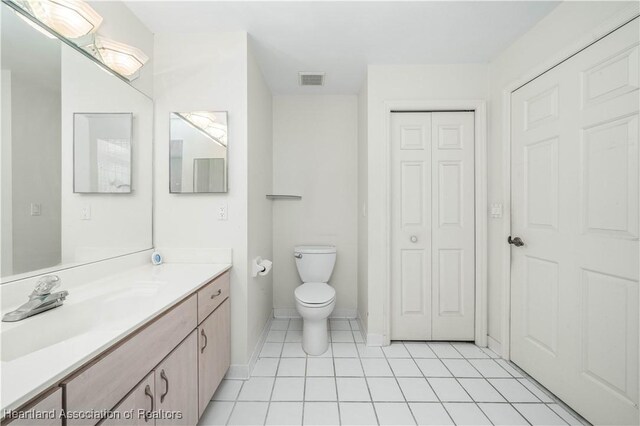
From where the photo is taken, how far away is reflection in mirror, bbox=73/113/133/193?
1238 millimetres

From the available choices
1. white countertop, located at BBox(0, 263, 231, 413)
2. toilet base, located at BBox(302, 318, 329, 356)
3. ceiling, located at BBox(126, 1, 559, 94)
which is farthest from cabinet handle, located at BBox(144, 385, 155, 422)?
ceiling, located at BBox(126, 1, 559, 94)

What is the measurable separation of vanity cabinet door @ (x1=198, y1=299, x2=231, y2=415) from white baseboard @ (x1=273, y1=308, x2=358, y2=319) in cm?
100

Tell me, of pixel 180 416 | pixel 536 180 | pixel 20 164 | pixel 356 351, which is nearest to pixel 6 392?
pixel 180 416

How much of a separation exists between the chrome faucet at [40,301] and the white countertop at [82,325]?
0.08 feet

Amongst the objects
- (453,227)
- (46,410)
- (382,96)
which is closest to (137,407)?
(46,410)

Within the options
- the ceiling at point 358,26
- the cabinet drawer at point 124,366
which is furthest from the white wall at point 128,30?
the cabinet drawer at point 124,366

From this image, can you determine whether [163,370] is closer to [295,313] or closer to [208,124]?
[208,124]

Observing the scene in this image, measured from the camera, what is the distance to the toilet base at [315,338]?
1948mm

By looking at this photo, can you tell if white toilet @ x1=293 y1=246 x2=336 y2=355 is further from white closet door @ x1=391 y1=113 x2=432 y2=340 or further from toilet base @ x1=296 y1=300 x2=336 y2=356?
white closet door @ x1=391 y1=113 x2=432 y2=340

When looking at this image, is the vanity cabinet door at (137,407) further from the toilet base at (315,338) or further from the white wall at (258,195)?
the toilet base at (315,338)

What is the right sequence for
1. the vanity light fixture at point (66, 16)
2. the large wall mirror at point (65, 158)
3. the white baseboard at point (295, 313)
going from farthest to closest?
1. the white baseboard at point (295, 313)
2. the vanity light fixture at point (66, 16)
3. the large wall mirror at point (65, 158)

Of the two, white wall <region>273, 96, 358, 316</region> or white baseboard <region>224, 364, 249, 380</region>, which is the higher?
white wall <region>273, 96, 358, 316</region>

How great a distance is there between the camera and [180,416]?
1048mm

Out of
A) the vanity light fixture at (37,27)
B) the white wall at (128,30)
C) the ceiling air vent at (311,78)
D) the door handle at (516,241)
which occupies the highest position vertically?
the ceiling air vent at (311,78)
